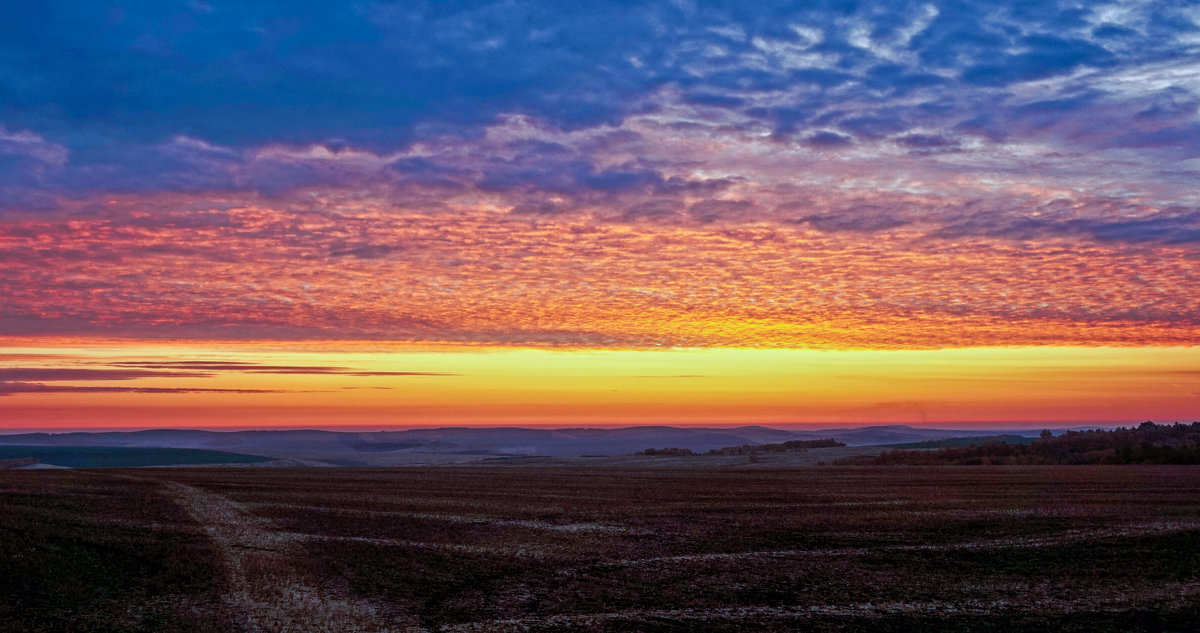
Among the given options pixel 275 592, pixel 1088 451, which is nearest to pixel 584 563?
pixel 275 592

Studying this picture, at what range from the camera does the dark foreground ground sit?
18000 millimetres

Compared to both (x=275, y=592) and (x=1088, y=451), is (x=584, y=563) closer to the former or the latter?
(x=275, y=592)

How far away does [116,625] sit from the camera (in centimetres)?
1620

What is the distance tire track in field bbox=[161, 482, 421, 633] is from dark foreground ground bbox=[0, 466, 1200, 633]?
8 centimetres

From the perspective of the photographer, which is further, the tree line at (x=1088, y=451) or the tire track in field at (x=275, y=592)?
the tree line at (x=1088, y=451)

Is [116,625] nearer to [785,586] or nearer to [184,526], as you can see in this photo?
[184,526]

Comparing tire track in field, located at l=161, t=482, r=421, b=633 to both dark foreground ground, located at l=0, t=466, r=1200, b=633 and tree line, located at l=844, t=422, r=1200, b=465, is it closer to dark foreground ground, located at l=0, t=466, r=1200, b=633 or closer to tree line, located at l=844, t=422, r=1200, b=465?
dark foreground ground, located at l=0, t=466, r=1200, b=633

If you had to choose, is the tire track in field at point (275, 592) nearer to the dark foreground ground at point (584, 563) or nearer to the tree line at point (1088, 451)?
the dark foreground ground at point (584, 563)

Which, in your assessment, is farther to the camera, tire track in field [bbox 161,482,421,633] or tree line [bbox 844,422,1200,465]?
tree line [bbox 844,422,1200,465]

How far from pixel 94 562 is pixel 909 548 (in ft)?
75.5

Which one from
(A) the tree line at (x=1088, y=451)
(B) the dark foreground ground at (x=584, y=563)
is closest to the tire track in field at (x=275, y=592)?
(B) the dark foreground ground at (x=584, y=563)

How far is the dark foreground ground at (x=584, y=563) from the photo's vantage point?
1800 cm

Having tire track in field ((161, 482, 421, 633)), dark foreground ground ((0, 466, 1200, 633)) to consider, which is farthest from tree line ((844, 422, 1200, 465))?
tire track in field ((161, 482, 421, 633))

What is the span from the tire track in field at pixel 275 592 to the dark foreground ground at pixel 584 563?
0.08m
